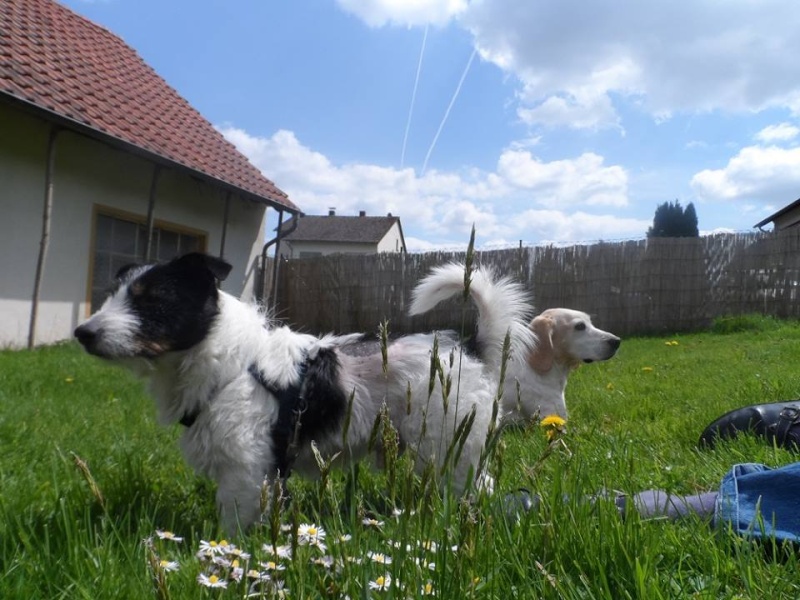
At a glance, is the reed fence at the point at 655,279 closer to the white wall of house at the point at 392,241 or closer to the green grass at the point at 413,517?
the green grass at the point at 413,517

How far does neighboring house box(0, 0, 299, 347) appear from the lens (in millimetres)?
9148

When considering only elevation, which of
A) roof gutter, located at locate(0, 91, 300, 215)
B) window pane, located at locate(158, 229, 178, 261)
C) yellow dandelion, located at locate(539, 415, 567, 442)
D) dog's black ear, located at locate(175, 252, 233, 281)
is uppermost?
roof gutter, located at locate(0, 91, 300, 215)

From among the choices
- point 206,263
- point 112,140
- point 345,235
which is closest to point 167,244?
point 112,140

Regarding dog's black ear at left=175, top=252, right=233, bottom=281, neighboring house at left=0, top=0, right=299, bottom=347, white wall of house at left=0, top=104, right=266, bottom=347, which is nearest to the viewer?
dog's black ear at left=175, top=252, right=233, bottom=281

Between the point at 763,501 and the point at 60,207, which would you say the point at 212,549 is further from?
the point at 60,207

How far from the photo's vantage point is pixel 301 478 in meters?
3.24

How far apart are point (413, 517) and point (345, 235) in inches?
2339

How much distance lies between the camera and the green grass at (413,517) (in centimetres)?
123

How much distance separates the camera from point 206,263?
303 centimetres

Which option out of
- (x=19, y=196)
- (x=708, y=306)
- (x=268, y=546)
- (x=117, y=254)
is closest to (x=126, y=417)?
(x=268, y=546)

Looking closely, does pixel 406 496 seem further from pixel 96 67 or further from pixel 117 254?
pixel 96 67

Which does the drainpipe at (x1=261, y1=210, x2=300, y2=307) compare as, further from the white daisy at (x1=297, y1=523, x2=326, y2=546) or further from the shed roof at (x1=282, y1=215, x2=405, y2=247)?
the shed roof at (x1=282, y1=215, x2=405, y2=247)

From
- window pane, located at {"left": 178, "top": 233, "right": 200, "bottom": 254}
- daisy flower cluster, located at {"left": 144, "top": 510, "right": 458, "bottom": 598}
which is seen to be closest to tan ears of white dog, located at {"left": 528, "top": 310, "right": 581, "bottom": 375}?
daisy flower cluster, located at {"left": 144, "top": 510, "right": 458, "bottom": 598}

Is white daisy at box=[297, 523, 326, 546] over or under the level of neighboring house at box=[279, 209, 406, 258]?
under
